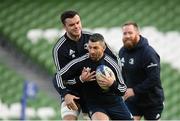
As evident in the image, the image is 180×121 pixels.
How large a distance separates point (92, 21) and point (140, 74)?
608cm

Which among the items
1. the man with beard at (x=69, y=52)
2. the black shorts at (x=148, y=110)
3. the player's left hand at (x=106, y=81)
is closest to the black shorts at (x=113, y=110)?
the man with beard at (x=69, y=52)

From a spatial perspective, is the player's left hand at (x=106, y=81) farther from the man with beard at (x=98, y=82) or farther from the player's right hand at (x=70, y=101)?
the player's right hand at (x=70, y=101)

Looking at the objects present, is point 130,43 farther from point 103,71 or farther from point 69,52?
point 103,71

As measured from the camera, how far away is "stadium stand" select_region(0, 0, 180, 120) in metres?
12.5

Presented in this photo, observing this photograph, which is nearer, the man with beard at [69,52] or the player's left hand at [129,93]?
the man with beard at [69,52]

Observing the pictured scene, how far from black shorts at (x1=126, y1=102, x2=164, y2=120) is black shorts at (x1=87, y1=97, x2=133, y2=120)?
1.07 metres

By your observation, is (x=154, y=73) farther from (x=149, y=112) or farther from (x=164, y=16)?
(x=164, y=16)

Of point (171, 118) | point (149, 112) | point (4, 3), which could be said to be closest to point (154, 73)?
point (149, 112)

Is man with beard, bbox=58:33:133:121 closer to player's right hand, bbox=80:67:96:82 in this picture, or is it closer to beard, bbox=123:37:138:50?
player's right hand, bbox=80:67:96:82

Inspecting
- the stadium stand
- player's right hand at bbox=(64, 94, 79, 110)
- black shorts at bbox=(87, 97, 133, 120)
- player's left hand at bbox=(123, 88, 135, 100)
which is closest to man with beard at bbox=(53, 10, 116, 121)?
player's right hand at bbox=(64, 94, 79, 110)

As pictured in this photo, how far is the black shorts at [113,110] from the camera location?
644 centimetres

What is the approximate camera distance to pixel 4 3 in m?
13.9

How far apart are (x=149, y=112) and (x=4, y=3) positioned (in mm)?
7052

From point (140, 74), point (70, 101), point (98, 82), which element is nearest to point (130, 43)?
point (140, 74)
